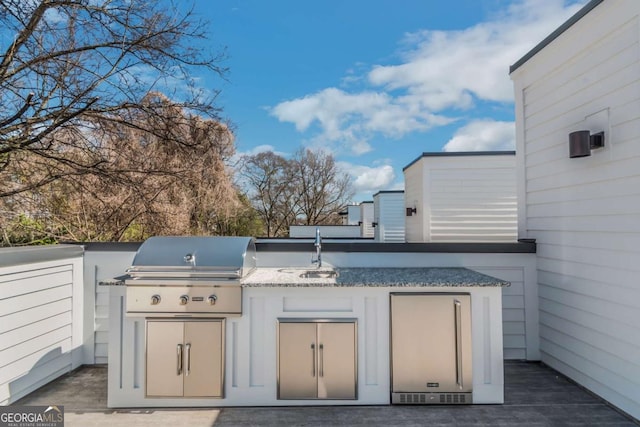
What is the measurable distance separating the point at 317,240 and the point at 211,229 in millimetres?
7907

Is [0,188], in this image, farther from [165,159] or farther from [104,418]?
[104,418]

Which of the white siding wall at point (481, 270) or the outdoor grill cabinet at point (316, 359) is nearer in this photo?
the outdoor grill cabinet at point (316, 359)

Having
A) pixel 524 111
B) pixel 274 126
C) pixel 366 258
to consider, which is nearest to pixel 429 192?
pixel 524 111

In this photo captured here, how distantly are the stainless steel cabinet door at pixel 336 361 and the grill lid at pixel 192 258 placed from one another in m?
0.78

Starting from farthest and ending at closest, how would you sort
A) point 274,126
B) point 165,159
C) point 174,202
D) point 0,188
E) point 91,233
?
point 274,126, point 174,202, point 165,159, point 91,233, point 0,188

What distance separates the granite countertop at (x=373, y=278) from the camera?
2285 mm

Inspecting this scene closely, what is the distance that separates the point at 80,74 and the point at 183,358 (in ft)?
13.2

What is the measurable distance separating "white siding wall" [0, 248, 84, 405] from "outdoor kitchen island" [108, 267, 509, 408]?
2.67 ft

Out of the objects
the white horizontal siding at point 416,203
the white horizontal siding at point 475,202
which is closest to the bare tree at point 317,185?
the white horizontal siding at point 416,203

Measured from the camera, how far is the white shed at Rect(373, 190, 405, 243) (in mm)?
9617

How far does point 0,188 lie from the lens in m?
4.36

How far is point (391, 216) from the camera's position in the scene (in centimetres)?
973

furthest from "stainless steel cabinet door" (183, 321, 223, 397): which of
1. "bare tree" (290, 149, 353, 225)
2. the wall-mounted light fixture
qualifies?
"bare tree" (290, 149, 353, 225)

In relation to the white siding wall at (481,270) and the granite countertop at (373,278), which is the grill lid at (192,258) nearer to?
the granite countertop at (373,278)
